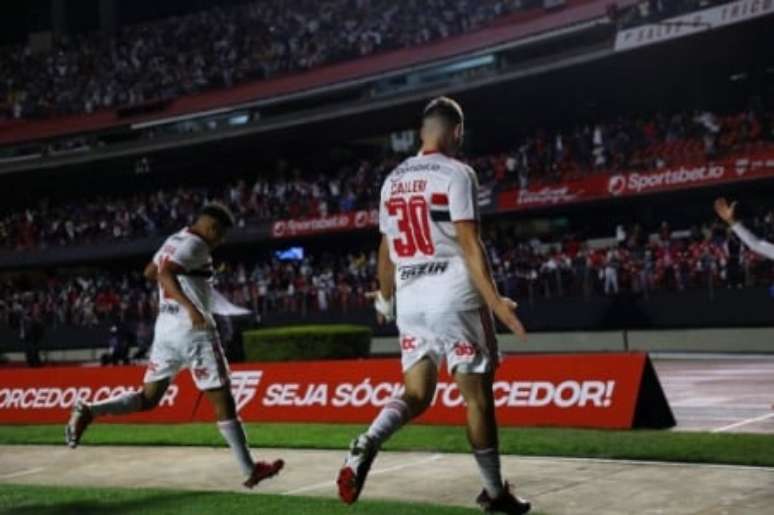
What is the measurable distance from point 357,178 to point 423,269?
32.3 meters

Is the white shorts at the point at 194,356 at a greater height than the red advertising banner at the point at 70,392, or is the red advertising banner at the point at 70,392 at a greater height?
the white shorts at the point at 194,356

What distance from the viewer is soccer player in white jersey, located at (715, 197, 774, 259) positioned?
28.8 feet

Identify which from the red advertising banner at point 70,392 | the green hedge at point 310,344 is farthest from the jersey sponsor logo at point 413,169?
the green hedge at point 310,344

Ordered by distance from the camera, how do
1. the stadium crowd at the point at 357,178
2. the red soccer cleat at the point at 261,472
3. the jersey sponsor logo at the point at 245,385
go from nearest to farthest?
the red soccer cleat at the point at 261,472
the jersey sponsor logo at the point at 245,385
the stadium crowd at the point at 357,178

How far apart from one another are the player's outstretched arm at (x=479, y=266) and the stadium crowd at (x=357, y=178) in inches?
917

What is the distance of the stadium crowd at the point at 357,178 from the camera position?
29047 mm

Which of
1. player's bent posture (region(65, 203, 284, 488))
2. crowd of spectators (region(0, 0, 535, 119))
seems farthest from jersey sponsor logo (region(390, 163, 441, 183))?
crowd of spectators (region(0, 0, 535, 119))

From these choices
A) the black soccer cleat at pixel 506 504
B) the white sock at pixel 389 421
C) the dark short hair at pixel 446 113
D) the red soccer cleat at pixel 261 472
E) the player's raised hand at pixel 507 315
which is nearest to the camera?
the player's raised hand at pixel 507 315

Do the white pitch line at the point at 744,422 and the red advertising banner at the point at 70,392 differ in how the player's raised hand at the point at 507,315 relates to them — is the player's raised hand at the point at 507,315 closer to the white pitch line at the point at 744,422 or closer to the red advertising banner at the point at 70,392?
the white pitch line at the point at 744,422

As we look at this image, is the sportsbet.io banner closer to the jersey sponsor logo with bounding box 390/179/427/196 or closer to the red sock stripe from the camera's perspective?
the red sock stripe

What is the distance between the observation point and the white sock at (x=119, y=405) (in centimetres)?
858

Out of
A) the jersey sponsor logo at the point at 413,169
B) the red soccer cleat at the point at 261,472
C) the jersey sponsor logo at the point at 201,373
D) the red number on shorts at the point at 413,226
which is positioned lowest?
the red soccer cleat at the point at 261,472

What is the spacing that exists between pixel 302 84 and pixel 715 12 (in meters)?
17.5

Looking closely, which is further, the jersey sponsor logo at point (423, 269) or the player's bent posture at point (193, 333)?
the player's bent posture at point (193, 333)
